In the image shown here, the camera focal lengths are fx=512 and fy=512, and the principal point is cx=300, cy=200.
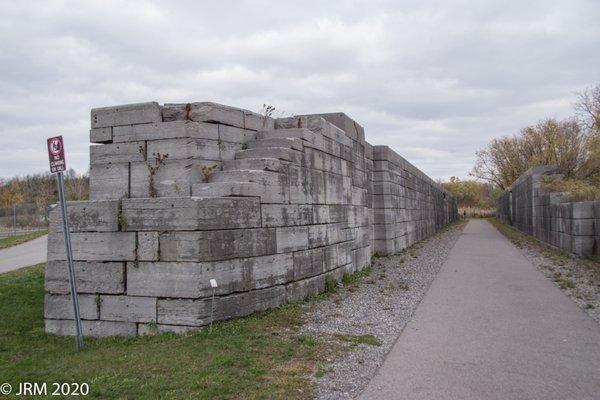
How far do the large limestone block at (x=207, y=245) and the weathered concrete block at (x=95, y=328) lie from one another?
1083mm

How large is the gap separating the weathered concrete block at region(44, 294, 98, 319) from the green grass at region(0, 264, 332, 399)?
12.1 inches

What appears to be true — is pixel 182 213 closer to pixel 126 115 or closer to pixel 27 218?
pixel 126 115

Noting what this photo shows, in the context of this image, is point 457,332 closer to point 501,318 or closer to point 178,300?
point 501,318

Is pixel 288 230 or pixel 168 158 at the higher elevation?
pixel 168 158

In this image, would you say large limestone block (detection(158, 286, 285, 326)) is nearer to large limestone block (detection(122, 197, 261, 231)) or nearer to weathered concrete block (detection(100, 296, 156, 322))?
weathered concrete block (detection(100, 296, 156, 322))

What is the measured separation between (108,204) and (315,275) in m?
3.87

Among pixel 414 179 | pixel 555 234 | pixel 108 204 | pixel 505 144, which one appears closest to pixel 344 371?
pixel 108 204

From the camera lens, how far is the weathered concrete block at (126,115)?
26.1ft

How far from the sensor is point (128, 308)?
22.5 feet

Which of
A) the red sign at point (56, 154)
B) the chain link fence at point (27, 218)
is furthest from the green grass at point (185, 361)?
the chain link fence at point (27, 218)

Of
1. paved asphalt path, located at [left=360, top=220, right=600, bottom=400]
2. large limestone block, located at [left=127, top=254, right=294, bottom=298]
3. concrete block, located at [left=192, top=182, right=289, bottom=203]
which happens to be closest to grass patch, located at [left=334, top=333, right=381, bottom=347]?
paved asphalt path, located at [left=360, top=220, right=600, bottom=400]

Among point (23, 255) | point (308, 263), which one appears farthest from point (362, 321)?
point (23, 255)

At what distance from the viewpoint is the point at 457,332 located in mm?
6809

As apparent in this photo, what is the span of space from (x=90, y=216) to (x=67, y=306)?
1.30 m
